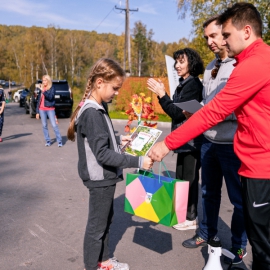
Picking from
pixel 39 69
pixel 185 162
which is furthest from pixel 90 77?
pixel 39 69

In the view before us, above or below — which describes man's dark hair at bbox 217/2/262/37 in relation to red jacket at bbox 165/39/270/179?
above

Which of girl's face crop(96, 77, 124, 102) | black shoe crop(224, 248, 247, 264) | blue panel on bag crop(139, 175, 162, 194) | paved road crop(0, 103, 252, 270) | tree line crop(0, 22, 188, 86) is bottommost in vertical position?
paved road crop(0, 103, 252, 270)

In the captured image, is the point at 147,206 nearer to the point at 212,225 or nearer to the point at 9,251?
the point at 212,225

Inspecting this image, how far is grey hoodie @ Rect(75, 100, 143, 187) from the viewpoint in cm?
264

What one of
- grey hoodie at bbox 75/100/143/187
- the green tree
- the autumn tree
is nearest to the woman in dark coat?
grey hoodie at bbox 75/100/143/187

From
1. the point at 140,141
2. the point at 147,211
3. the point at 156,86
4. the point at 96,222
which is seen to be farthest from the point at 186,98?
the point at 96,222

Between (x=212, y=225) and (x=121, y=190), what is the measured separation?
2281 mm

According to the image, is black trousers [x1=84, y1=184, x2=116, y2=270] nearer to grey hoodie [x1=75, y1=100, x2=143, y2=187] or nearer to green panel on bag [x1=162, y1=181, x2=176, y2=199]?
grey hoodie [x1=75, y1=100, x2=143, y2=187]

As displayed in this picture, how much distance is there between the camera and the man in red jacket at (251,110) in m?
2.10

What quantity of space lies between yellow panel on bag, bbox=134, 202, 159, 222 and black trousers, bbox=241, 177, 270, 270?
84cm

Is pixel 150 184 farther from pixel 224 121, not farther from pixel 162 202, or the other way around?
pixel 224 121

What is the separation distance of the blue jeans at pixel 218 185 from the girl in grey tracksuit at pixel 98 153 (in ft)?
2.55

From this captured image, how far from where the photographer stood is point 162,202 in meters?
2.83

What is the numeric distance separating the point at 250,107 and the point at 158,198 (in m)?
1.11
